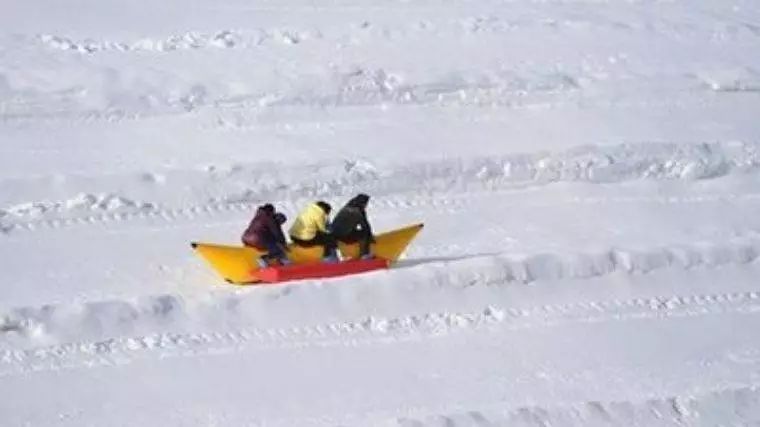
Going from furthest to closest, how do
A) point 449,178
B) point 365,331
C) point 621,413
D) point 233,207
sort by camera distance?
1. point 449,178
2. point 233,207
3. point 365,331
4. point 621,413

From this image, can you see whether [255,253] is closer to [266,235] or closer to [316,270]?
[266,235]

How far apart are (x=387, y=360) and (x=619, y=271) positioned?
278cm

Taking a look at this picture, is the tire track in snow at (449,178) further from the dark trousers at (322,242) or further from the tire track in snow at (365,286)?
the dark trousers at (322,242)

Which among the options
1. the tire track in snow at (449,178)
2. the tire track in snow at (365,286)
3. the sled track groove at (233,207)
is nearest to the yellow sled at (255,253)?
the tire track in snow at (365,286)

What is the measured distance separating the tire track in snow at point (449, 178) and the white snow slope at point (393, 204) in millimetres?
28

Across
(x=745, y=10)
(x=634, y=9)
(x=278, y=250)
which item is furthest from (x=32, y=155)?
(x=745, y=10)

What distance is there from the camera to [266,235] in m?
12.7

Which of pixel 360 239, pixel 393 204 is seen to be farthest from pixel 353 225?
pixel 393 204

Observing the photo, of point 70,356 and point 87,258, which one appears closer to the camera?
point 70,356

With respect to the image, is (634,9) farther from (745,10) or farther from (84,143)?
(84,143)

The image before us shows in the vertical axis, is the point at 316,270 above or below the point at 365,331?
above

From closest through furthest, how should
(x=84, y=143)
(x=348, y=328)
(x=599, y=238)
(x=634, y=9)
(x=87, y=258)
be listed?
1. (x=348, y=328)
2. (x=87, y=258)
3. (x=599, y=238)
4. (x=84, y=143)
5. (x=634, y=9)

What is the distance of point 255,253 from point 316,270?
58 centimetres

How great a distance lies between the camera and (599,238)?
A: 14.4 meters
